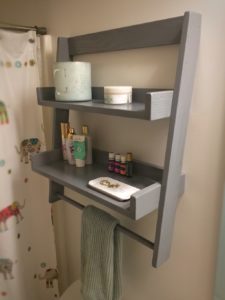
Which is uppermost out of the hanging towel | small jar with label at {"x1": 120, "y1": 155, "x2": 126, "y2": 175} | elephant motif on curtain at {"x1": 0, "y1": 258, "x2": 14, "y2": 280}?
small jar with label at {"x1": 120, "y1": 155, "x2": 126, "y2": 175}

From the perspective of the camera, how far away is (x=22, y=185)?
1.32 m

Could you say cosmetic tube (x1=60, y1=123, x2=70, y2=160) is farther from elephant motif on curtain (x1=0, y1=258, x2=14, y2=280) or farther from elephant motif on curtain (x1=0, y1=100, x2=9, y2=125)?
elephant motif on curtain (x1=0, y1=258, x2=14, y2=280)

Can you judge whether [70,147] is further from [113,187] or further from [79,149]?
[113,187]

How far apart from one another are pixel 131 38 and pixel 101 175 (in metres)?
0.51

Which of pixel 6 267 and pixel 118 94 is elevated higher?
pixel 118 94

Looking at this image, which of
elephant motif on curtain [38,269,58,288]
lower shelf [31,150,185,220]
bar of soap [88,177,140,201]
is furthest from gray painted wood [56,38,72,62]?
elephant motif on curtain [38,269,58,288]

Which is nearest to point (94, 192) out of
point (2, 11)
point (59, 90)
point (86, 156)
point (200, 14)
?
point (86, 156)

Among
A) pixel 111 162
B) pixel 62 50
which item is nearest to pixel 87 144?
pixel 111 162

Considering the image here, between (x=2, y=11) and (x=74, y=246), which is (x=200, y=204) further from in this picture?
(x=2, y=11)

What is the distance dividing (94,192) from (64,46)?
638mm

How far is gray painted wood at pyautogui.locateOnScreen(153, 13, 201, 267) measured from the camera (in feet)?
2.22

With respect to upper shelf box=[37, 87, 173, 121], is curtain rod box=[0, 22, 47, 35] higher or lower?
higher

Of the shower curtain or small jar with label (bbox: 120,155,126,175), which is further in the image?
the shower curtain

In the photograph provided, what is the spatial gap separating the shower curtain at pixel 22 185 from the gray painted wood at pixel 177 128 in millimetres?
792
